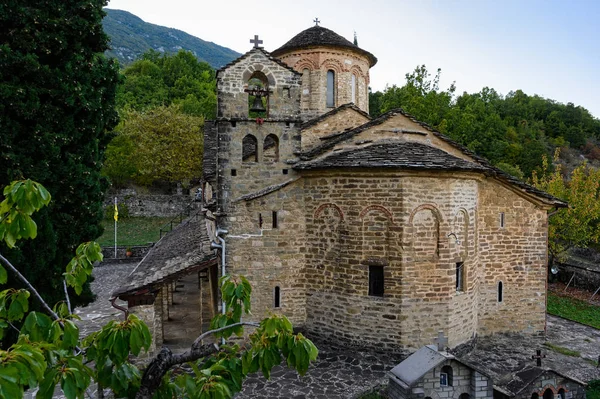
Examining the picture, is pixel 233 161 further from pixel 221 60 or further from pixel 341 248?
pixel 221 60

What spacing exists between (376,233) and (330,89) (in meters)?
7.69

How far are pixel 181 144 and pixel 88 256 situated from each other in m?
28.0

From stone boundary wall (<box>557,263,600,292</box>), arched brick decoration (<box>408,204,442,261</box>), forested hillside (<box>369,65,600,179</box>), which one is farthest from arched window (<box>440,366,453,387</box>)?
forested hillside (<box>369,65,600,179</box>)

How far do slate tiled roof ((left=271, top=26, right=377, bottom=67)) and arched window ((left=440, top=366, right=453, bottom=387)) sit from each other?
11472mm

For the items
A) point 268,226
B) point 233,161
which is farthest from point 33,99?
point 268,226

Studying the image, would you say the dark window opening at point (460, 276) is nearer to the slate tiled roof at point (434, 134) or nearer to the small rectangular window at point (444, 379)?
the slate tiled roof at point (434, 134)

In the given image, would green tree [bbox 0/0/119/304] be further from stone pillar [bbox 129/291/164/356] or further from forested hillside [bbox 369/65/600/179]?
forested hillside [bbox 369/65/600/179]

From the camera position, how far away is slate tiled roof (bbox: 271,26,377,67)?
14594mm

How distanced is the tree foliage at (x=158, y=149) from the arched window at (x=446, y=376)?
26158mm

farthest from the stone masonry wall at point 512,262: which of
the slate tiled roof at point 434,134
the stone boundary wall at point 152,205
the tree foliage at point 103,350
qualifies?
the stone boundary wall at point 152,205

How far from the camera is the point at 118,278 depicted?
61.1ft

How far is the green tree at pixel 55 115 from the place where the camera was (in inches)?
311

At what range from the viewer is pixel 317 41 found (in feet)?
47.8

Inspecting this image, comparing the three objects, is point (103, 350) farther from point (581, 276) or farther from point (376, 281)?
point (581, 276)
